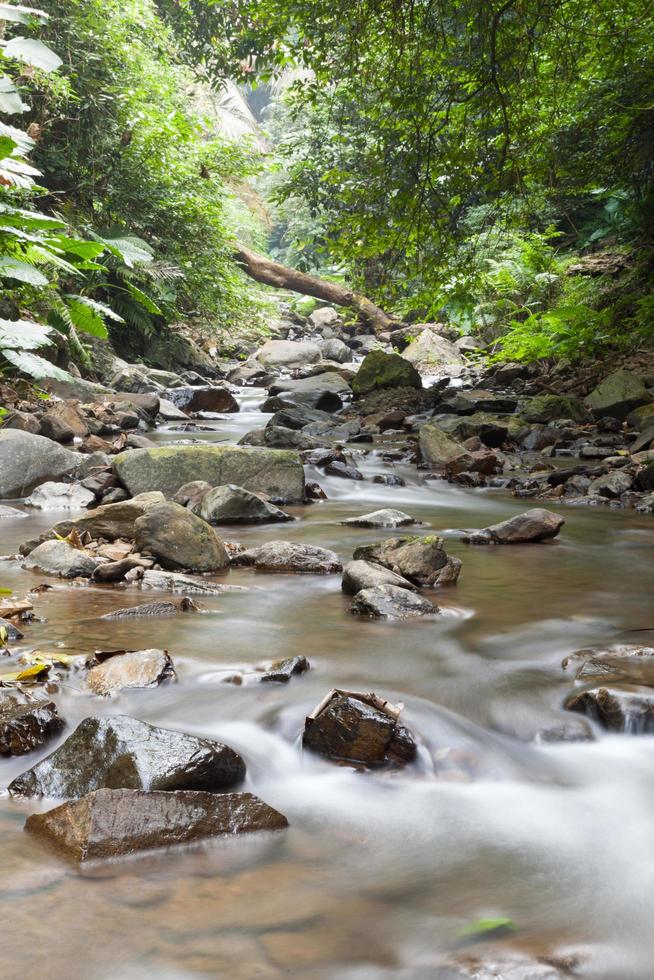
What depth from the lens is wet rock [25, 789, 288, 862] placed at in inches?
71.6

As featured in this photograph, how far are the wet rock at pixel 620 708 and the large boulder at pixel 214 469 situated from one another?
4.38 meters

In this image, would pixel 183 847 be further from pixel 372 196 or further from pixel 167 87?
Answer: pixel 167 87

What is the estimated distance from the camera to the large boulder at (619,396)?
36.1ft

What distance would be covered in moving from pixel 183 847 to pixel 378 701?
859 mm

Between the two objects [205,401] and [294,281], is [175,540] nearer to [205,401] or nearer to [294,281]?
[205,401]

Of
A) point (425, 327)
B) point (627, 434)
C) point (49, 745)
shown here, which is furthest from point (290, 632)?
point (425, 327)

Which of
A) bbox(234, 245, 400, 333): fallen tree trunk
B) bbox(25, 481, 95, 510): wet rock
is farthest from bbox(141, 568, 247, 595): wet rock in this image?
bbox(234, 245, 400, 333): fallen tree trunk

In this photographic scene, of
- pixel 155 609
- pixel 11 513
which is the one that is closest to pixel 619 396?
pixel 11 513

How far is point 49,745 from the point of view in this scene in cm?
235

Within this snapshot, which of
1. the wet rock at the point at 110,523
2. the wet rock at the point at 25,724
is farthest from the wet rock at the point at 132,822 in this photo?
the wet rock at the point at 110,523

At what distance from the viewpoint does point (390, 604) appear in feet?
12.6

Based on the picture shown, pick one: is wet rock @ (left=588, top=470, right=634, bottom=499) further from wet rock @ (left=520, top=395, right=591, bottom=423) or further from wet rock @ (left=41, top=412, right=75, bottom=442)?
wet rock @ (left=41, top=412, right=75, bottom=442)

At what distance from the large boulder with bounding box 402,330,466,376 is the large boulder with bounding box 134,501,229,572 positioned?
1583 cm

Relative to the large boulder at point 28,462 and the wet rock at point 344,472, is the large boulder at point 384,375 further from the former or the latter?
the large boulder at point 28,462
